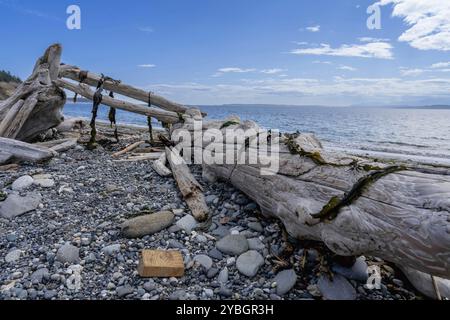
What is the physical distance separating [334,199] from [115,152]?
636 centimetres

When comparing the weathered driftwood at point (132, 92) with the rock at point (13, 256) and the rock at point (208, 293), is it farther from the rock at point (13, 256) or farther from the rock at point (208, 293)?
the rock at point (208, 293)

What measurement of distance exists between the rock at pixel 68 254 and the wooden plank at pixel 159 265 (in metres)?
0.77

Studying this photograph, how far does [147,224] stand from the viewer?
4.43 metres

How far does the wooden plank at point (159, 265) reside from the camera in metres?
3.56

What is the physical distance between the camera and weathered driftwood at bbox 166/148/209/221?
484 cm

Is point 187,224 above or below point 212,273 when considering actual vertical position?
above

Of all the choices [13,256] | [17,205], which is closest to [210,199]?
[13,256]

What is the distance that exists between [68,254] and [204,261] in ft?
5.15

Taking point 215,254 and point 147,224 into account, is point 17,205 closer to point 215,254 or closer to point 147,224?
point 147,224

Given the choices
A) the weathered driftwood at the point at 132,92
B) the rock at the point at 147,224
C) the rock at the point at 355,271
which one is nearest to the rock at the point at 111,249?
the rock at the point at 147,224

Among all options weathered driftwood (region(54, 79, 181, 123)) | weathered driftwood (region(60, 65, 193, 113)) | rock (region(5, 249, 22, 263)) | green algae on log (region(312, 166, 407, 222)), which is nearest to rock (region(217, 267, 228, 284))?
green algae on log (region(312, 166, 407, 222))

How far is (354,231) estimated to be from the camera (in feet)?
9.86
